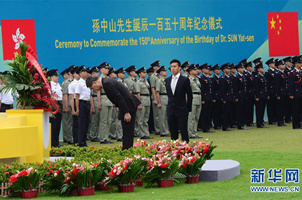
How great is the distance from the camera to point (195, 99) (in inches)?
605

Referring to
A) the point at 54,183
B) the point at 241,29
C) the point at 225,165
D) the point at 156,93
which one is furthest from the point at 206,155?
the point at 241,29

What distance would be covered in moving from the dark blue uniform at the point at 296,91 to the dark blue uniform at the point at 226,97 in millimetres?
1557

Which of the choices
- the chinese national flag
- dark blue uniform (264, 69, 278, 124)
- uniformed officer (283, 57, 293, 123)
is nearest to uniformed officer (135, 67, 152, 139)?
dark blue uniform (264, 69, 278, 124)

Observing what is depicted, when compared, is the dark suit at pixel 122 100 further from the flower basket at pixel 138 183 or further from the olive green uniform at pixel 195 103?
the olive green uniform at pixel 195 103

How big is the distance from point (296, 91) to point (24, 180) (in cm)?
1084

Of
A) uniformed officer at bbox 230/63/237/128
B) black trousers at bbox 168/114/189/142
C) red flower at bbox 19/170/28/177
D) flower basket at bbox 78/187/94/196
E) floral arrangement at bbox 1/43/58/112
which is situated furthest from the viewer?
uniformed officer at bbox 230/63/237/128

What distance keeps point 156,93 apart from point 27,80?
7.36 m

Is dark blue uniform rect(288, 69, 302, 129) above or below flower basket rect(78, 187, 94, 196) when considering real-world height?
above

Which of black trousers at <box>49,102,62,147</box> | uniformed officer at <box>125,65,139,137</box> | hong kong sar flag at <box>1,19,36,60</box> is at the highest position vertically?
hong kong sar flag at <box>1,19,36,60</box>

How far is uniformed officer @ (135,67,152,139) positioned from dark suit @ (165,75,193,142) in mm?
4891

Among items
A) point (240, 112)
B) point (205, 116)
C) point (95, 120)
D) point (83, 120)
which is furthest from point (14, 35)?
point (240, 112)

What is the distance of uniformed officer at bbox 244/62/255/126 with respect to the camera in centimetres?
1730

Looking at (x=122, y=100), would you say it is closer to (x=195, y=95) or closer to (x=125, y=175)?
(x=125, y=175)

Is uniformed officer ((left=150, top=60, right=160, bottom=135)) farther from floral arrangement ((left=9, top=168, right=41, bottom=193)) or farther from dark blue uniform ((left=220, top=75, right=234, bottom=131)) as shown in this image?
floral arrangement ((left=9, top=168, right=41, bottom=193))
